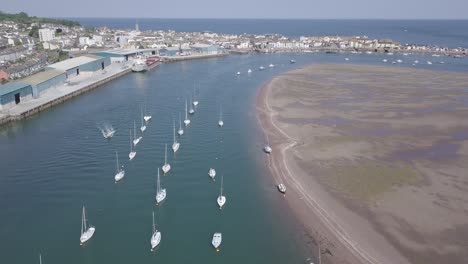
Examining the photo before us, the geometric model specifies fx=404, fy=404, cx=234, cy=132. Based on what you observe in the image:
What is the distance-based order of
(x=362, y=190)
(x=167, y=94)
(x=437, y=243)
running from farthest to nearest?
(x=167, y=94) → (x=362, y=190) → (x=437, y=243)

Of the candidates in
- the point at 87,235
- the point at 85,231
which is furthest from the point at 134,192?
the point at 87,235

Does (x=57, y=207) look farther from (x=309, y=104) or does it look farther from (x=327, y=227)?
(x=309, y=104)

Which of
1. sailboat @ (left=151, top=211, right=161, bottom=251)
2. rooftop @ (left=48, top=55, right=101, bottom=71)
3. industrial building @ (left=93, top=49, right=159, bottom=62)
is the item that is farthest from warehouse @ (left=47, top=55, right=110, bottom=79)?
sailboat @ (left=151, top=211, right=161, bottom=251)

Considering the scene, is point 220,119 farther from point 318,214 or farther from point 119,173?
point 318,214

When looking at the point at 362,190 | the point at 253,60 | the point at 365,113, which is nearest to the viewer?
the point at 362,190

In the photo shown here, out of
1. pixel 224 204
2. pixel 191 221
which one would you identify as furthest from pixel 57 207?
pixel 224 204

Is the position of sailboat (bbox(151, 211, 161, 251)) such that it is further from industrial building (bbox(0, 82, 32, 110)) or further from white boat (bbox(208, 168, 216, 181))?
industrial building (bbox(0, 82, 32, 110))
